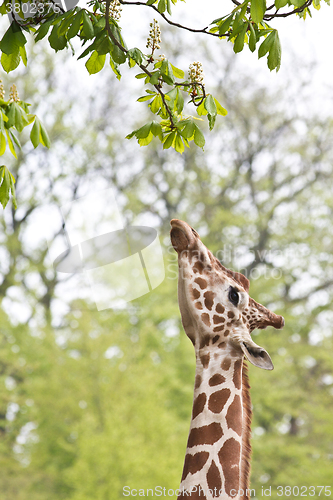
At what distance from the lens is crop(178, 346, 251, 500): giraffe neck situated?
1.38 m

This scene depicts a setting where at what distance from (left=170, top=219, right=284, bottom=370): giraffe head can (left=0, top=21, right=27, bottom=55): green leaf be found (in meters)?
0.75

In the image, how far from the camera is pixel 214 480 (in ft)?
4.50

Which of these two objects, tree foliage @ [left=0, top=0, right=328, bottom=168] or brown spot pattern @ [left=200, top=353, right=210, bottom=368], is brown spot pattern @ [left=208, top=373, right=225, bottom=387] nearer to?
brown spot pattern @ [left=200, top=353, right=210, bottom=368]

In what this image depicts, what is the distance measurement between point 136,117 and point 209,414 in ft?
29.9

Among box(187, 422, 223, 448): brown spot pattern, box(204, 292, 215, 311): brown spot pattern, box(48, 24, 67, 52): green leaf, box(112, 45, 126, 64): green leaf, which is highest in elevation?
box(48, 24, 67, 52): green leaf

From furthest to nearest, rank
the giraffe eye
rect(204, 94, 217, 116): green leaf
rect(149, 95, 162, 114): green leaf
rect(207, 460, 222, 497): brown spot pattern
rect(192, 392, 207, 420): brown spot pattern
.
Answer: rect(149, 95, 162, 114): green leaf → rect(204, 94, 217, 116): green leaf → the giraffe eye → rect(192, 392, 207, 420): brown spot pattern → rect(207, 460, 222, 497): brown spot pattern

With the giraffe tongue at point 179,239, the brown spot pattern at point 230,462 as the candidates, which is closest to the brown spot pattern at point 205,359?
the brown spot pattern at point 230,462

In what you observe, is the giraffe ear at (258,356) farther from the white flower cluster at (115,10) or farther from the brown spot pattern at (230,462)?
the white flower cluster at (115,10)

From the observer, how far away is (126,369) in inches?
256

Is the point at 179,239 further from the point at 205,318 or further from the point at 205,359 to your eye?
the point at 205,359

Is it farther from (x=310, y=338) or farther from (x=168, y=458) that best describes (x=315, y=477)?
(x=310, y=338)

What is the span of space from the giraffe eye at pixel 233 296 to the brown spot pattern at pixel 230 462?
393mm

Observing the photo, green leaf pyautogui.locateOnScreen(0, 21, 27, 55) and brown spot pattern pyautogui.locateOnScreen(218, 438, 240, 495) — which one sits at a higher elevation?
green leaf pyautogui.locateOnScreen(0, 21, 27, 55)

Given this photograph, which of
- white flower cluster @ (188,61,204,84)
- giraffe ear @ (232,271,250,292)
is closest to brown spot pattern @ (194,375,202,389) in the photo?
giraffe ear @ (232,271,250,292)
